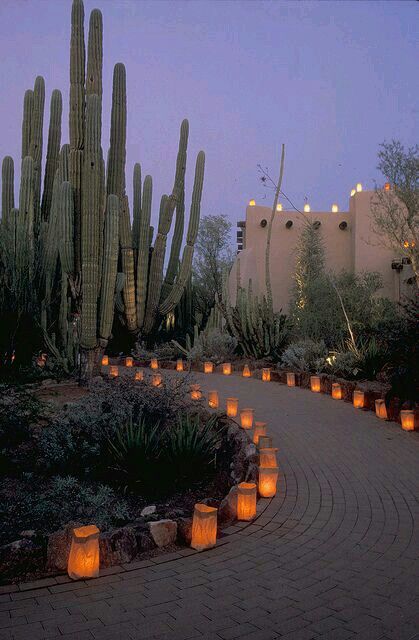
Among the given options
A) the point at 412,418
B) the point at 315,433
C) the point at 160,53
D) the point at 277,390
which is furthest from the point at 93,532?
the point at 160,53

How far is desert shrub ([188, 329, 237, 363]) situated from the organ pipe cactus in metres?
1.17

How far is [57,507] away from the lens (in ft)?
14.8

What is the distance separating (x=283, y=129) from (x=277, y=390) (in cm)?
15533

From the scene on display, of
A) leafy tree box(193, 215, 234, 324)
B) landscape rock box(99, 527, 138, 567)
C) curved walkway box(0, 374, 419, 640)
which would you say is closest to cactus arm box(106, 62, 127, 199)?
curved walkway box(0, 374, 419, 640)

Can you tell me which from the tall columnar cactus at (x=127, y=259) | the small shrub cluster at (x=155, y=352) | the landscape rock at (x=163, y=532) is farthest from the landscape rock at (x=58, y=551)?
the small shrub cluster at (x=155, y=352)

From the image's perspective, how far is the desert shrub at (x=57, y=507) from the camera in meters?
4.25

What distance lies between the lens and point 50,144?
13.2 meters

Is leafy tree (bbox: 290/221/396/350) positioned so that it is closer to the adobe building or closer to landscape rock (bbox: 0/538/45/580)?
the adobe building

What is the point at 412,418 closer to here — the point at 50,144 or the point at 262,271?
the point at 50,144

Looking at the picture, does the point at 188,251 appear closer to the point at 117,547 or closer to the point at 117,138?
the point at 117,138

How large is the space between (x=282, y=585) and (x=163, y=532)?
88 centimetres

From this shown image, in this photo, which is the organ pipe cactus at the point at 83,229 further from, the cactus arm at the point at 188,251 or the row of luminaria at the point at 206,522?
the row of luminaria at the point at 206,522

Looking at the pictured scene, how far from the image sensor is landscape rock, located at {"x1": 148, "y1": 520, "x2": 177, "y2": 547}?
3.86 metres

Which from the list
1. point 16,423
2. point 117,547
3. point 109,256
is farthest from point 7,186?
point 117,547
